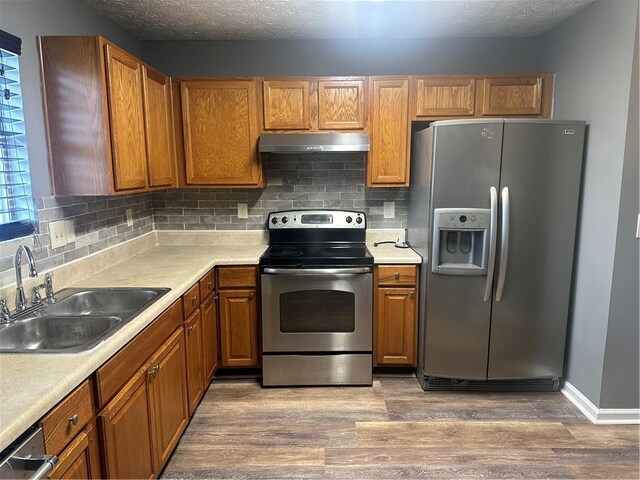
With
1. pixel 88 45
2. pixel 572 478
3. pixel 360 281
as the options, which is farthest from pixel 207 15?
pixel 572 478

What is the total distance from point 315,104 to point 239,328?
166 cm

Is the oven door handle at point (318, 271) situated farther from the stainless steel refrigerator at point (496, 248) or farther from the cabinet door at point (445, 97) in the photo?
the cabinet door at point (445, 97)

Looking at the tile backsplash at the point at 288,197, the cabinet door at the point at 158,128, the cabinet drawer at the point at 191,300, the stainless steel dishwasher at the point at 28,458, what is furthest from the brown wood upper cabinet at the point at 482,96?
the stainless steel dishwasher at the point at 28,458

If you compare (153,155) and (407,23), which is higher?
(407,23)

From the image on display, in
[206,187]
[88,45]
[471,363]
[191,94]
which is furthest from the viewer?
[206,187]

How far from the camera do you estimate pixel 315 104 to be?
2889 mm

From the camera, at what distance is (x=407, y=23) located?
109 inches

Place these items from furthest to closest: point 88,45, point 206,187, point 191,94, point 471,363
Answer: point 206,187 < point 191,94 < point 471,363 < point 88,45

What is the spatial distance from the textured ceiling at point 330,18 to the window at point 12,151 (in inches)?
32.1

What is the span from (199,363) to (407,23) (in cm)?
260

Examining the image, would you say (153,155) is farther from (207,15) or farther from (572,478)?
(572,478)

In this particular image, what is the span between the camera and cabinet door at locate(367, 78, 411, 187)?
2865mm

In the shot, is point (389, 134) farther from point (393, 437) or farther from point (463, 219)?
point (393, 437)

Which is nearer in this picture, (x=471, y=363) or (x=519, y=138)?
(x=519, y=138)
